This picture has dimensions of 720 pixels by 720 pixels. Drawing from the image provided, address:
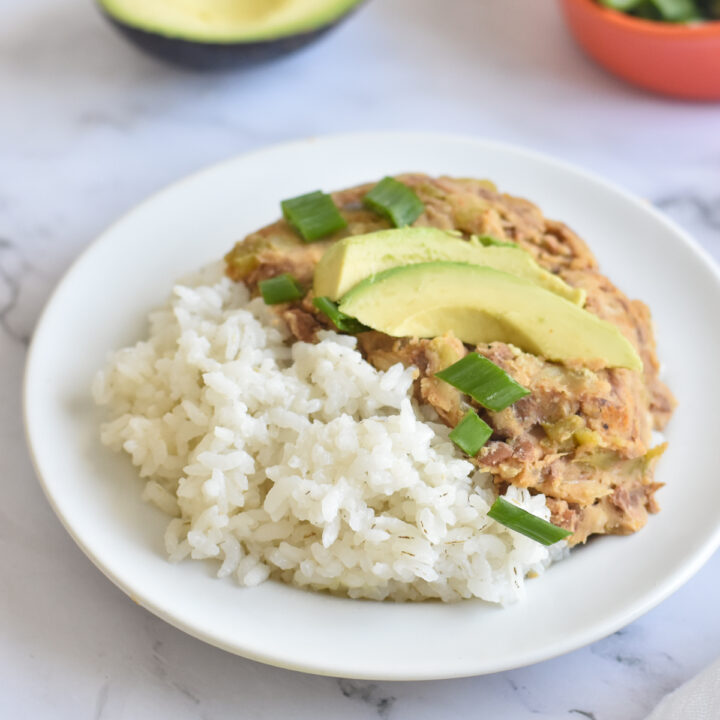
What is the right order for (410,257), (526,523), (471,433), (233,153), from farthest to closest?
(233,153), (410,257), (471,433), (526,523)

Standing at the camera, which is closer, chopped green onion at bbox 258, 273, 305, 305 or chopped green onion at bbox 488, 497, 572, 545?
chopped green onion at bbox 488, 497, 572, 545

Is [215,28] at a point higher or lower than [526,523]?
lower

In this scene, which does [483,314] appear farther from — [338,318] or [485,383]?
[338,318]

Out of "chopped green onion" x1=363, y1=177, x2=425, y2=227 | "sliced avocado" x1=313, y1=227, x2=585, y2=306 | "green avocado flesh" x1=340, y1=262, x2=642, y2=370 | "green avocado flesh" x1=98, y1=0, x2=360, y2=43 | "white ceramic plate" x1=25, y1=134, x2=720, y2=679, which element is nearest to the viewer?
"white ceramic plate" x1=25, y1=134, x2=720, y2=679

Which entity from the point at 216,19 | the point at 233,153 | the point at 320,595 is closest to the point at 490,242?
the point at 320,595

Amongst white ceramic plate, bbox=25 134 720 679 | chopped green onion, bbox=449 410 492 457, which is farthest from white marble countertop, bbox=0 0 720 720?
chopped green onion, bbox=449 410 492 457

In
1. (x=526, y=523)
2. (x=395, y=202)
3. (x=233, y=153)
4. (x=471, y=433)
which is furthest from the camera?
(x=233, y=153)

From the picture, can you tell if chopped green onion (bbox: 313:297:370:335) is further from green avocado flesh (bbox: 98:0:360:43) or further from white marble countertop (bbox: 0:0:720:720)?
green avocado flesh (bbox: 98:0:360:43)
